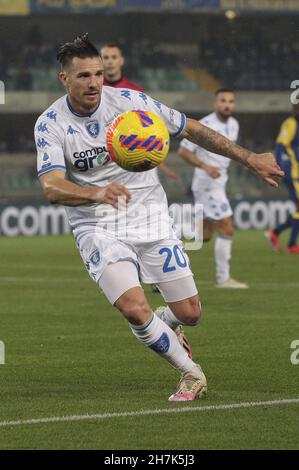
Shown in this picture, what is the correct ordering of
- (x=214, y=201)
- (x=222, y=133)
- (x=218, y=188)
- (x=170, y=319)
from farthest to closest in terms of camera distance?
(x=222, y=133) → (x=218, y=188) → (x=214, y=201) → (x=170, y=319)

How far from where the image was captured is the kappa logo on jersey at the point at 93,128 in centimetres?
794

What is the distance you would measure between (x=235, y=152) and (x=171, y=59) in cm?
3435

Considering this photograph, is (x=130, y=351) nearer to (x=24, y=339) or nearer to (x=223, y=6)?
(x=24, y=339)

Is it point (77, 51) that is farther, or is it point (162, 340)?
point (77, 51)

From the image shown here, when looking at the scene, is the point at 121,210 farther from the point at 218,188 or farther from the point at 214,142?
the point at 218,188

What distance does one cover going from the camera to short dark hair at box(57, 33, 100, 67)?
7.79 metres

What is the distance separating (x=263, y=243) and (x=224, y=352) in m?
14.7

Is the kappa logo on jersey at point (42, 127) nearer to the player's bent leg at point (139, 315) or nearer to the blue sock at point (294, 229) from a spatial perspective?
the player's bent leg at point (139, 315)

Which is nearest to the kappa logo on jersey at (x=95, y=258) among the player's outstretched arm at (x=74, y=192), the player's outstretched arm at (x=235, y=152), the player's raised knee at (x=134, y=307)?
the player's raised knee at (x=134, y=307)

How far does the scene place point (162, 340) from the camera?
→ 772cm

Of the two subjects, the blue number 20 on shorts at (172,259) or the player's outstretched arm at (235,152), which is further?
the blue number 20 on shorts at (172,259)

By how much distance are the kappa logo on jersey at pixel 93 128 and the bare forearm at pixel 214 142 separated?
63cm

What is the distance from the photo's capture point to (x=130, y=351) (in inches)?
407

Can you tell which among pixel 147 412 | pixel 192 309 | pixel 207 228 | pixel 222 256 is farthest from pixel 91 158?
pixel 207 228
